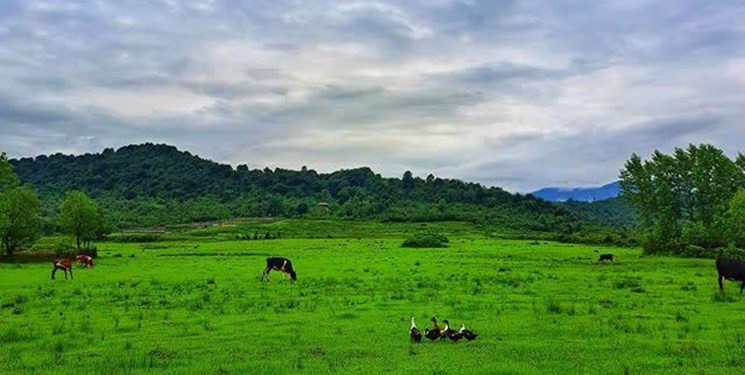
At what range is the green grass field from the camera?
16.0 m

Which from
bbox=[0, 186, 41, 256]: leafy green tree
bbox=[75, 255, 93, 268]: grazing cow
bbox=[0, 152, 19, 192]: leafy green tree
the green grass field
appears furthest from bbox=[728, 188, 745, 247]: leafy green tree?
bbox=[0, 152, 19, 192]: leafy green tree

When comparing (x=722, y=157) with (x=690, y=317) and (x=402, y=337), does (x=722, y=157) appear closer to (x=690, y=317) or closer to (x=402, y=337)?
(x=690, y=317)

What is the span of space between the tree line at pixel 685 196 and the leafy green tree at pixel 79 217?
72.6 meters

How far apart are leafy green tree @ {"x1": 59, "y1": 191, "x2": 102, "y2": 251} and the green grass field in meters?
36.5

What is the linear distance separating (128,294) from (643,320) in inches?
1001

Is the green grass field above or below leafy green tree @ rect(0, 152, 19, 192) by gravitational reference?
below

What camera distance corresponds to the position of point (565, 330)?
2020 centimetres

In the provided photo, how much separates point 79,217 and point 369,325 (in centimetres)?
6490

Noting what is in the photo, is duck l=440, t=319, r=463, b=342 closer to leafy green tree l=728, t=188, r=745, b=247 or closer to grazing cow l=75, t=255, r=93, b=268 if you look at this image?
grazing cow l=75, t=255, r=93, b=268

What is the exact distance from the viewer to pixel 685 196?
82.6 metres

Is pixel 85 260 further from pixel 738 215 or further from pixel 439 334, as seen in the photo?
pixel 738 215

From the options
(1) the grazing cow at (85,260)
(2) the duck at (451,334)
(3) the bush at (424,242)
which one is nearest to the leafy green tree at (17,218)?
(1) the grazing cow at (85,260)

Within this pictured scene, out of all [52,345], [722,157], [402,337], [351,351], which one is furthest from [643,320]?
[722,157]

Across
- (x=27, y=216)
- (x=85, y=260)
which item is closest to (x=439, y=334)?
(x=85, y=260)
